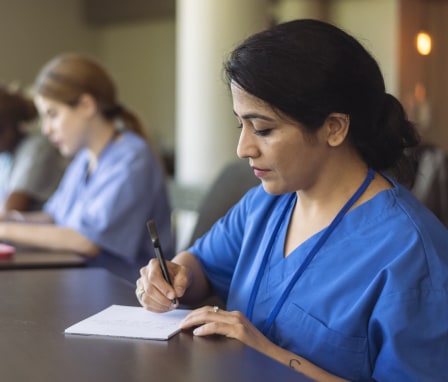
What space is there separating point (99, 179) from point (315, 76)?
1400 mm

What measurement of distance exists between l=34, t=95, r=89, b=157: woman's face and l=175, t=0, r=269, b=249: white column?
4.85ft

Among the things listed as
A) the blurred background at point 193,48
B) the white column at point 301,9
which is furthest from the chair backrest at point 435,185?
the white column at point 301,9

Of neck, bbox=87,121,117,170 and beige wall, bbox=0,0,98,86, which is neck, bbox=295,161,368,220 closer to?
neck, bbox=87,121,117,170

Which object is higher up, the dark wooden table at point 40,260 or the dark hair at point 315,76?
the dark hair at point 315,76

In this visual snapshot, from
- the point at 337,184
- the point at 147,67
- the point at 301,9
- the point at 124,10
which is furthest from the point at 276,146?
the point at 147,67

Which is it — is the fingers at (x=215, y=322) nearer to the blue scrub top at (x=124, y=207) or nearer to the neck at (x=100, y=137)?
the blue scrub top at (x=124, y=207)

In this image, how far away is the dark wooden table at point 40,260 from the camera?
2.02m

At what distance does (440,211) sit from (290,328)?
2.70 meters

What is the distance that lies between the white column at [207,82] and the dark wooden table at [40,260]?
5.98 feet

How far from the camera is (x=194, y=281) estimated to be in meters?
1.62

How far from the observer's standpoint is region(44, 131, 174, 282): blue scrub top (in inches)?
95.7

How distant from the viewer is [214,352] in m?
1.17

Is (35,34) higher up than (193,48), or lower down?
lower down

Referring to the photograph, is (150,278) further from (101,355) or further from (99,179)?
(99,179)
